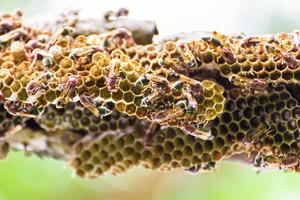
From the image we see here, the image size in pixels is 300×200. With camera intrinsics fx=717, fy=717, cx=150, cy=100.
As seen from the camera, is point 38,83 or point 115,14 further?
point 115,14

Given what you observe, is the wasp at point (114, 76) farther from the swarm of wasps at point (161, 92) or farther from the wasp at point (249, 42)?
the wasp at point (249, 42)

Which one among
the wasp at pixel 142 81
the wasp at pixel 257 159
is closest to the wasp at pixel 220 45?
the wasp at pixel 142 81

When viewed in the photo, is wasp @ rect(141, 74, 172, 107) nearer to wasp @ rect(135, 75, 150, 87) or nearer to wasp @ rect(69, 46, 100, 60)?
wasp @ rect(135, 75, 150, 87)

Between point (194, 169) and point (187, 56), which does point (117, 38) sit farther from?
point (194, 169)

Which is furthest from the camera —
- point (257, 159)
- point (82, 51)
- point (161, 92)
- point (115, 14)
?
point (115, 14)

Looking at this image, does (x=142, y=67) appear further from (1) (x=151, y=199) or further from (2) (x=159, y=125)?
(1) (x=151, y=199)

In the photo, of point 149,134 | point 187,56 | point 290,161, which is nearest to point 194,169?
point 149,134

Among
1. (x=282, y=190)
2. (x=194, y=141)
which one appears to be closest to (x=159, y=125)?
(x=194, y=141)
